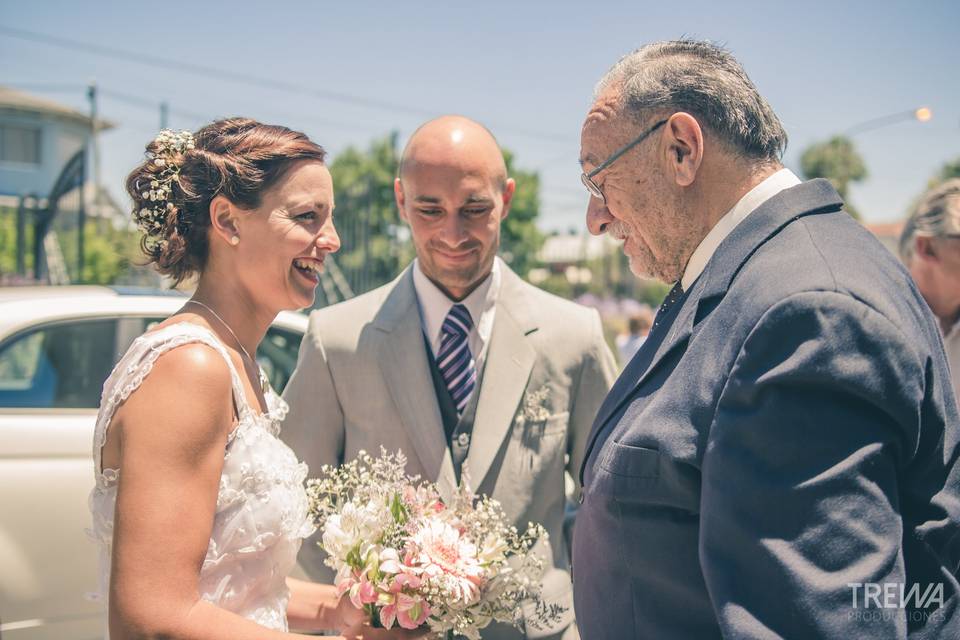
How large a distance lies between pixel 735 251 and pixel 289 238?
1.23 meters

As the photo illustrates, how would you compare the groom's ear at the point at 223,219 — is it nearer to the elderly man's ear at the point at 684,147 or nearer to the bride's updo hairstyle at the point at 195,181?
the bride's updo hairstyle at the point at 195,181

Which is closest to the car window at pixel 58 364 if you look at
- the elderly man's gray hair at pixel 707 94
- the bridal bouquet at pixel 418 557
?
the bridal bouquet at pixel 418 557

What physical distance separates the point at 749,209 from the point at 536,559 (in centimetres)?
116

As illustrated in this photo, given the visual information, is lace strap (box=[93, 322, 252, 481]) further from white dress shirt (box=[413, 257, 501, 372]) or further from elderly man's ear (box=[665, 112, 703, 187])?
elderly man's ear (box=[665, 112, 703, 187])

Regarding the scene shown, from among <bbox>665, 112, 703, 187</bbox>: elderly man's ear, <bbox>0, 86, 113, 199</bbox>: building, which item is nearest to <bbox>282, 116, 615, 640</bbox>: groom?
<bbox>665, 112, 703, 187</bbox>: elderly man's ear

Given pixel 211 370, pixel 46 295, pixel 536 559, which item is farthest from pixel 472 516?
pixel 46 295

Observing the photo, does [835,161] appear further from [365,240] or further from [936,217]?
[936,217]

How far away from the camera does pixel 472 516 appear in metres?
2.11

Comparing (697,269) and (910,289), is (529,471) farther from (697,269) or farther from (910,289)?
(910,289)

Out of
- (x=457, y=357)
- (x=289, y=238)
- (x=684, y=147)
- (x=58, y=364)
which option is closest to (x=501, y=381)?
(x=457, y=357)

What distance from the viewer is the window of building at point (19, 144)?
41.4m

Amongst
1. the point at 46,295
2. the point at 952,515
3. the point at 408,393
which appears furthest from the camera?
the point at 46,295

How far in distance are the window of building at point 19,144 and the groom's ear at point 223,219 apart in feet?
157

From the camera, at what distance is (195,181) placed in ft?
6.93
